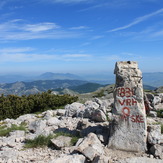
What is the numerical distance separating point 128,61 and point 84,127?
415cm

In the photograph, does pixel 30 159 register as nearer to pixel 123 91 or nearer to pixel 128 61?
pixel 123 91

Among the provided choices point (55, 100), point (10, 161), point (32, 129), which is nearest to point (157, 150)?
point (10, 161)

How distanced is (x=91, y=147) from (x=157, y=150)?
2.48 meters

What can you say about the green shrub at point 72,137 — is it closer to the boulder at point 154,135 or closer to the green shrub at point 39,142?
the green shrub at point 39,142

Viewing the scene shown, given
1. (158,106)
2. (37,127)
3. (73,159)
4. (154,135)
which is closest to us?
(73,159)

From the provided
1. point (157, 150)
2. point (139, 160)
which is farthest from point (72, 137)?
point (157, 150)

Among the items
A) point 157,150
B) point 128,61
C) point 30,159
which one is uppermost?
point 128,61

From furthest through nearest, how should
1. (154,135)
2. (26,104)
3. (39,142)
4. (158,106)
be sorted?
1. (26,104)
2. (158,106)
3. (39,142)
4. (154,135)

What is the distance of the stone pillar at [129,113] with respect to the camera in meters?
7.89

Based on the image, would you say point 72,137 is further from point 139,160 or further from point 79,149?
point 139,160

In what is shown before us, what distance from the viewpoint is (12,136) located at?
9906mm

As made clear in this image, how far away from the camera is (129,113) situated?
8.02 m

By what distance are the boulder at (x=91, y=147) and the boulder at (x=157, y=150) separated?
6.42 feet

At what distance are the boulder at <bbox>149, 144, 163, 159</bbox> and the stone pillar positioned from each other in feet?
1.30
